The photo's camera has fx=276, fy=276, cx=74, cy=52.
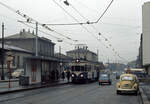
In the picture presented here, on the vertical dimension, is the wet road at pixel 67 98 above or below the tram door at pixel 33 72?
below

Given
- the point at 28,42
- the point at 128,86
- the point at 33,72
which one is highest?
the point at 28,42

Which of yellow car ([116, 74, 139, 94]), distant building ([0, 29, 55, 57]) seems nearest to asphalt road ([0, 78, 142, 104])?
yellow car ([116, 74, 139, 94])

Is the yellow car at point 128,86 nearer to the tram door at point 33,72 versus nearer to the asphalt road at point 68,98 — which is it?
the asphalt road at point 68,98

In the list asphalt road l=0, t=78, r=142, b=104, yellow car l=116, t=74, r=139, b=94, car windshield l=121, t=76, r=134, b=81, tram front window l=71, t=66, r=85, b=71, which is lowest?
asphalt road l=0, t=78, r=142, b=104

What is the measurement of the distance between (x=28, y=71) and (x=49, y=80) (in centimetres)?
710

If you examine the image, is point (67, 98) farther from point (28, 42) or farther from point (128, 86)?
point (28, 42)

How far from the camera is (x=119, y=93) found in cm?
2258

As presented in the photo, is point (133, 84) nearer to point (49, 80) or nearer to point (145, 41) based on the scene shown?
point (49, 80)

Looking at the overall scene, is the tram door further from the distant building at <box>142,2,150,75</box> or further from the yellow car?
the distant building at <box>142,2,150,75</box>

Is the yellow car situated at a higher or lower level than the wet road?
higher

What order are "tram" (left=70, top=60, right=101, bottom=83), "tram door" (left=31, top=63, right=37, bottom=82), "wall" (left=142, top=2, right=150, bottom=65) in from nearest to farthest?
"tram door" (left=31, top=63, right=37, bottom=82) < "tram" (left=70, top=60, right=101, bottom=83) < "wall" (left=142, top=2, right=150, bottom=65)

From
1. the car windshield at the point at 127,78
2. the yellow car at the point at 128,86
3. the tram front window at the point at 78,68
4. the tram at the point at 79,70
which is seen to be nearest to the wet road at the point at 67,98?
the yellow car at the point at 128,86

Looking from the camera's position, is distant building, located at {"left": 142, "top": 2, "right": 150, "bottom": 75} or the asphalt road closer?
the asphalt road

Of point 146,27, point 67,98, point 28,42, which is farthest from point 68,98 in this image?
point 146,27
